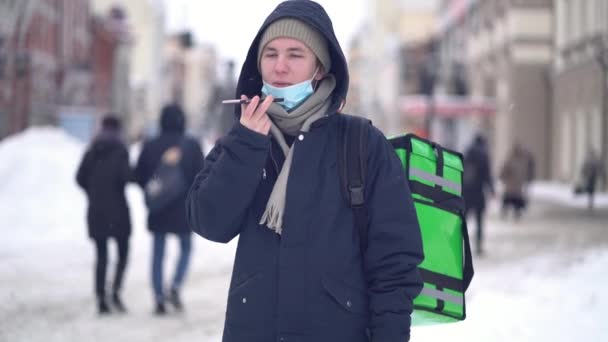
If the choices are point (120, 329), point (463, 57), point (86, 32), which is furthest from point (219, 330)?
point (463, 57)

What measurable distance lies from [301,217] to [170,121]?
5905 millimetres

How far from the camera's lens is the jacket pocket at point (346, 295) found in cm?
271

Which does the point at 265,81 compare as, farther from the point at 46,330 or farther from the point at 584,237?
the point at 584,237

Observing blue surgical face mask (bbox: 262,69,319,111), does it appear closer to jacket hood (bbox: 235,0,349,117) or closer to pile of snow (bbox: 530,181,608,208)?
jacket hood (bbox: 235,0,349,117)

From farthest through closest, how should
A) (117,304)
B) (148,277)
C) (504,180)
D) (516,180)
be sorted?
(504,180) → (516,180) → (148,277) → (117,304)

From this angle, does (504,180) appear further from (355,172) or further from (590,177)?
(355,172)

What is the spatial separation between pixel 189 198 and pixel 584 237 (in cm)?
1444

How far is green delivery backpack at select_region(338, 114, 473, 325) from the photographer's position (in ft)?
10.4

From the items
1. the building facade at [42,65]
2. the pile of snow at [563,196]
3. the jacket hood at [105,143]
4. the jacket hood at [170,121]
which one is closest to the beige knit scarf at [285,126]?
the jacket hood at [170,121]

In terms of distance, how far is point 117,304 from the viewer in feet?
26.9

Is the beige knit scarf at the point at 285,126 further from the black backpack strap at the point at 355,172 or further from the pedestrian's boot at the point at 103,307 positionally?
the pedestrian's boot at the point at 103,307

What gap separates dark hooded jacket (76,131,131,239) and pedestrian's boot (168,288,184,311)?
731 millimetres

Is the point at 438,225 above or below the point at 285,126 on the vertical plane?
below

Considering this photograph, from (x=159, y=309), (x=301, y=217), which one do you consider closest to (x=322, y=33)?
(x=301, y=217)
